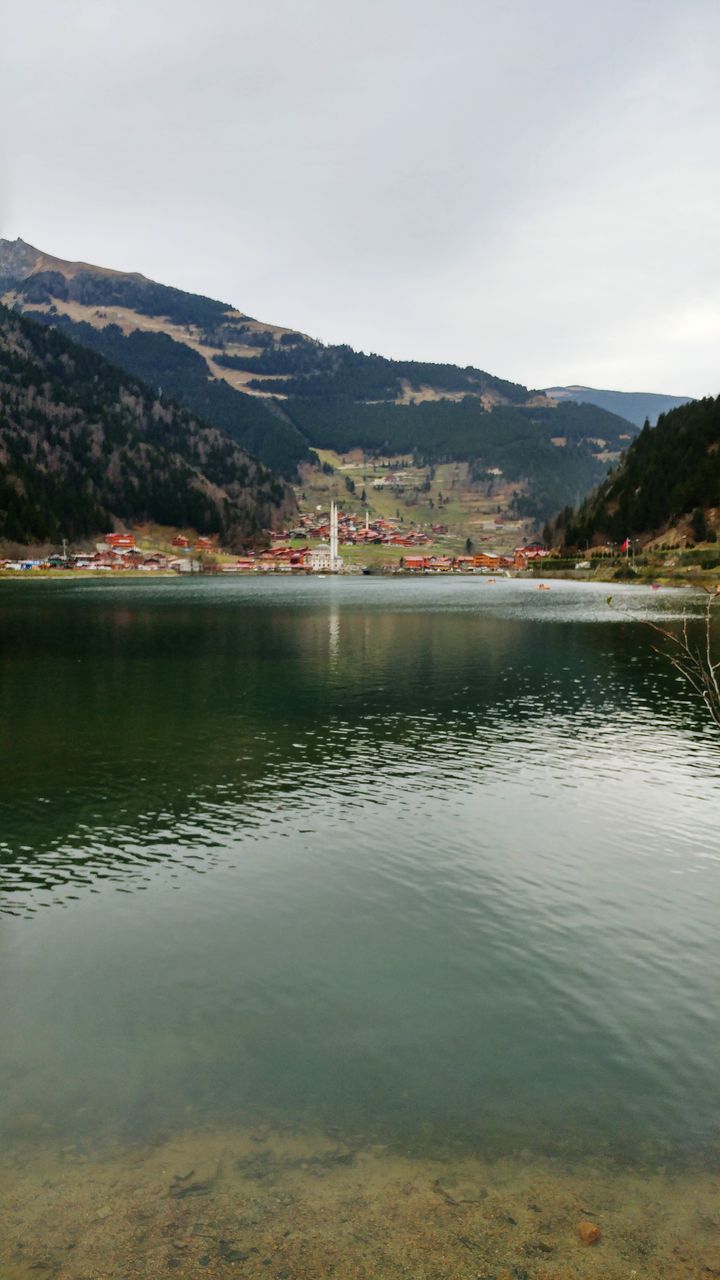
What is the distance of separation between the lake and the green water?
0.27ft

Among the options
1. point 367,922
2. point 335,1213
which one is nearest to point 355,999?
point 367,922

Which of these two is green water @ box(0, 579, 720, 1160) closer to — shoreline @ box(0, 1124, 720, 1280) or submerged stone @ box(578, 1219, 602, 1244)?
shoreline @ box(0, 1124, 720, 1280)

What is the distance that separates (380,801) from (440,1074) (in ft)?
55.2

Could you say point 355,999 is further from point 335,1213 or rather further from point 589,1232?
point 589,1232

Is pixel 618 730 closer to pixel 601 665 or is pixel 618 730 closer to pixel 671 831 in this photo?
pixel 671 831

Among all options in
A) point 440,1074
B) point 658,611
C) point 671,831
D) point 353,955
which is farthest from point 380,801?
point 658,611

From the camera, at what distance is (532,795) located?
3159cm

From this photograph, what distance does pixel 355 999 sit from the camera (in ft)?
53.8

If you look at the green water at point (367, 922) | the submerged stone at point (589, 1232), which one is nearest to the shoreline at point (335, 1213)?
the submerged stone at point (589, 1232)

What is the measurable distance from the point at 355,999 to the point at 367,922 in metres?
3.88

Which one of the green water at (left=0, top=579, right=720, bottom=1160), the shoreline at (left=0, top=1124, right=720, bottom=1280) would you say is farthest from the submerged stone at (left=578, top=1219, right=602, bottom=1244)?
the green water at (left=0, top=579, right=720, bottom=1160)

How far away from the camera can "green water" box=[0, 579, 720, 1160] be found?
43.1ft

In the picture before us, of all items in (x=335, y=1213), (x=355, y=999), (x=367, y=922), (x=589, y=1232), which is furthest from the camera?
(x=367, y=922)

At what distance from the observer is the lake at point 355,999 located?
34.2 ft
